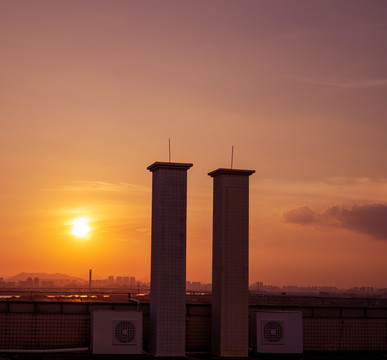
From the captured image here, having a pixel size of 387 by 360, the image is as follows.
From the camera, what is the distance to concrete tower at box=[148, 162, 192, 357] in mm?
32406

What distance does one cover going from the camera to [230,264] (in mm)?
33656

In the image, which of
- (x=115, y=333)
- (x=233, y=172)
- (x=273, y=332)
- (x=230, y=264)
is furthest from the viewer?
(x=233, y=172)

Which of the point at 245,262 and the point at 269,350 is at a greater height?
the point at 245,262

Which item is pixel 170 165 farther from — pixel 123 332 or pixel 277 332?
pixel 277 332

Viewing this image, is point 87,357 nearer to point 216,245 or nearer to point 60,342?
point 60,342

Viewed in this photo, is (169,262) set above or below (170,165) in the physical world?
below

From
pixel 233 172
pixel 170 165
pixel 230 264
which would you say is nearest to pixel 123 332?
pixel 230 264

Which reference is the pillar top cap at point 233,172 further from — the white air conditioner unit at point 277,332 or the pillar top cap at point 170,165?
the white air conditioner unit at point 277,332

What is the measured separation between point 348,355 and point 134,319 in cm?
1095

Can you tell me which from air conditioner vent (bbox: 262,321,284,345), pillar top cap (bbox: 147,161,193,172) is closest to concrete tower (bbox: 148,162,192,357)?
pillar top cap (bbox: 147,161,193,172)

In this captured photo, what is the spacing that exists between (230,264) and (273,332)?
13.1ft

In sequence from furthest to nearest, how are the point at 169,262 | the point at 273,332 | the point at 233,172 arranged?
the point at 233,172 → the point at 273,332 → the point at 169,262

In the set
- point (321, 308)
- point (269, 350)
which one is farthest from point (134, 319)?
point (321, 308)

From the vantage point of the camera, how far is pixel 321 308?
121ft
